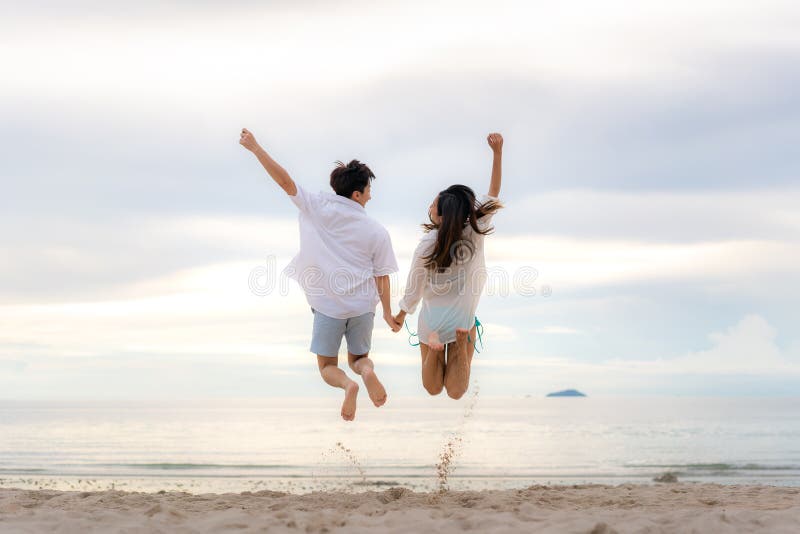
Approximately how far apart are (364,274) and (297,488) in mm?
9113

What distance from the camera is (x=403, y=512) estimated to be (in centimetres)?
618

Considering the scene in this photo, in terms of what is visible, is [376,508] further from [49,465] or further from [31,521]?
[49,465]

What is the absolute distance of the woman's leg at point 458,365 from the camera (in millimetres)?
7168

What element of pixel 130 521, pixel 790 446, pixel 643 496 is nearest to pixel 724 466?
pixel 790 446

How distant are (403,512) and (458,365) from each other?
160 centimetres

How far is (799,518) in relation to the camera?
233 inches

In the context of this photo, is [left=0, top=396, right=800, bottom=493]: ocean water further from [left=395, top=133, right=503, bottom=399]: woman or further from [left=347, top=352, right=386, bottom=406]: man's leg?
[left=347, top=352, right=386, bottom=406]: man's leg

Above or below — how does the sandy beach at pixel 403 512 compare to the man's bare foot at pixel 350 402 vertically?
below

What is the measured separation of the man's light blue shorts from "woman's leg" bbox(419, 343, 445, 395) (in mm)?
597

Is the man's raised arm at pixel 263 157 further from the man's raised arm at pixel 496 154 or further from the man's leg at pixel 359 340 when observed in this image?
the man's raised arm at pixel 496 154

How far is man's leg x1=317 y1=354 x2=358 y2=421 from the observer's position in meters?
6.50

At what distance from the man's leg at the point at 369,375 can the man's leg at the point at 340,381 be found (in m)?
0.13

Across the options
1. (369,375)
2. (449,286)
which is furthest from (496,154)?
(369,375)

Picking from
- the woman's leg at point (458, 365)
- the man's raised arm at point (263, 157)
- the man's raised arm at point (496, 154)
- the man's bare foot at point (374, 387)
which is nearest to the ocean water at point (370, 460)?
the woman's leg at point (458, 365)
